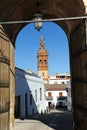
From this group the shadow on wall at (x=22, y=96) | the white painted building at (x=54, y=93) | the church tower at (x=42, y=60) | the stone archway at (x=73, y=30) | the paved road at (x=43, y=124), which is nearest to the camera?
the stone archway at (x=73, y=30)

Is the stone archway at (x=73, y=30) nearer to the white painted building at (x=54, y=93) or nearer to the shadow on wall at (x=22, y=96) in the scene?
the shadow on wall at (x=22, y=96)

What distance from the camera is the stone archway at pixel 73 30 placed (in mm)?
8939

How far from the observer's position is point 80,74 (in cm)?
966

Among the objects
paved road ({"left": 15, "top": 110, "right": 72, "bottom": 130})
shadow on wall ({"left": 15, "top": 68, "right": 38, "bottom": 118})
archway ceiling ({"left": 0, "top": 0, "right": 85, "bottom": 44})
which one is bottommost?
paved road ({"left": 15, "top": 110, "right": 72, "bottom": 130})

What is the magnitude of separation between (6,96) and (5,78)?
0.62 metres

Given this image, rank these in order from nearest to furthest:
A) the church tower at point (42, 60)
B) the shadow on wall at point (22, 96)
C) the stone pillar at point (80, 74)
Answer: the stone pillar at point (80, 74) → the shadow on wall at point (22, 96) → the church tower at point (42, 60)

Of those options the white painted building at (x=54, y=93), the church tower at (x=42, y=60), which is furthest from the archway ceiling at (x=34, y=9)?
the church tower at (x=42, y=60)

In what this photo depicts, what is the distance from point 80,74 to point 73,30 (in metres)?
1.92

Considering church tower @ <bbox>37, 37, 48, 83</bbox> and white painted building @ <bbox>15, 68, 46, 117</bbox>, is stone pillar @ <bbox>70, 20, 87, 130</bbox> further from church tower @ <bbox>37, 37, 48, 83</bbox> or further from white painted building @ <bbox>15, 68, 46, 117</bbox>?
church tower @ <bbox>37, 37, 48, 83</bbox>

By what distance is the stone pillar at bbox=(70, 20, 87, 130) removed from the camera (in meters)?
8.80

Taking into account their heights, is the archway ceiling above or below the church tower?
below

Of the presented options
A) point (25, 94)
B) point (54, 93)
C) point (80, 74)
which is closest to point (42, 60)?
point (54, 93)

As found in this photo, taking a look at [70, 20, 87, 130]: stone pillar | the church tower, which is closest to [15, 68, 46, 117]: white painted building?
[70, 20, 87, 130]: stone pillar

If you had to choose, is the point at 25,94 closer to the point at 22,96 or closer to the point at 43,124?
the point at 22,96
